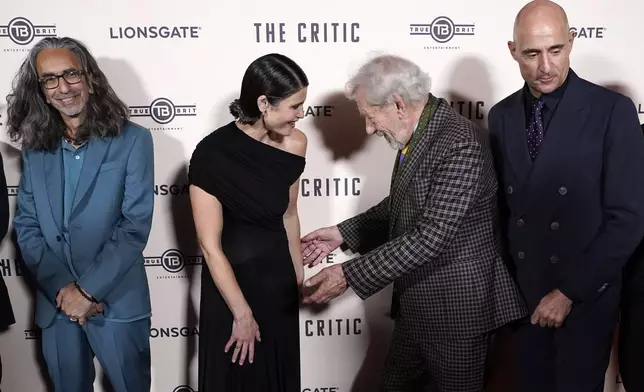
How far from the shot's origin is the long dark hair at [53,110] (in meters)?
1.89

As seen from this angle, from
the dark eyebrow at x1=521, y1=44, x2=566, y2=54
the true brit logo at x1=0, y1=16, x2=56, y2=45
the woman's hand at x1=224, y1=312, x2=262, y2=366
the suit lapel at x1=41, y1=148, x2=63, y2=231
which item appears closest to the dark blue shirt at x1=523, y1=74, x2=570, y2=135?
the dark eyebrow at x1=521, y1=44, x2=566, y2=54

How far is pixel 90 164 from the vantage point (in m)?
1.88

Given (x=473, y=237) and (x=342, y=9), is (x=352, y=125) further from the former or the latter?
(x=473, y=237)

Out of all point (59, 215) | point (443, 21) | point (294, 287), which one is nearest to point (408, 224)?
point (294, 287)

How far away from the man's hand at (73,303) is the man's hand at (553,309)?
1357 mm

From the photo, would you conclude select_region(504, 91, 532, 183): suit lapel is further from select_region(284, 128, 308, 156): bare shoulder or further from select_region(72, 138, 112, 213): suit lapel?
select_region(72, 138, 112, 213): suit lapel

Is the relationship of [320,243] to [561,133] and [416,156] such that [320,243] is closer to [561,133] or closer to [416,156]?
[416,156]

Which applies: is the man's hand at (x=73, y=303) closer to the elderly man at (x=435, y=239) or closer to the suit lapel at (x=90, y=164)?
the suit lapel at (x=90, y=164)

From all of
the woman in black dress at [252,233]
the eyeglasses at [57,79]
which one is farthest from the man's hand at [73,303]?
the eyeglasses at [57,79]

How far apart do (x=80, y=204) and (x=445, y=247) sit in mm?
1100

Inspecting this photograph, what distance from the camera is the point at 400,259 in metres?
1.71

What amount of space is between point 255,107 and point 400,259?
59cm

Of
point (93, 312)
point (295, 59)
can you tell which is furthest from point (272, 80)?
point (93, 312)

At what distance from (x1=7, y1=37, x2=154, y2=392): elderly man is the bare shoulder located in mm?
442
